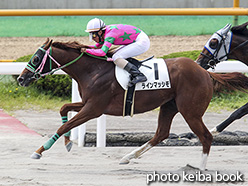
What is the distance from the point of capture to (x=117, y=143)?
7.23 meters

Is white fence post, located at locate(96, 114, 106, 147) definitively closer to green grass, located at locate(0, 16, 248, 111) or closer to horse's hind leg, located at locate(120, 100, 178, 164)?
horse's hind leg, located at locate(120, 100, 178, 164)

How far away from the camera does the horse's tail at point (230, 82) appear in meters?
6.14

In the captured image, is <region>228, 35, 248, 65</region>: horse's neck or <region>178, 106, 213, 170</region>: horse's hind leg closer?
<region>178, 106, 213, 170</region>: horse's hind leg

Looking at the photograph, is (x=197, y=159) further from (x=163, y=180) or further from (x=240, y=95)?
(x=240, y=95)

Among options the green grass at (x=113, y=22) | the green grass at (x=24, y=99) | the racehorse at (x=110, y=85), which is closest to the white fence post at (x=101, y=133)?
the racehorse at (x=110, y=85)

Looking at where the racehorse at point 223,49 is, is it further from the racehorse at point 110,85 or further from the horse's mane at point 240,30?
the racehorse at point 110,85

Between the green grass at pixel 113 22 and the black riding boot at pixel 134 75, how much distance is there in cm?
933

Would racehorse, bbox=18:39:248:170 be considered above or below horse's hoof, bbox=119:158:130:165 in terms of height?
above

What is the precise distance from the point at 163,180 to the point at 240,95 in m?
5.14

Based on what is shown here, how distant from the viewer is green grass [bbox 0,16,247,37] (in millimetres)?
15195

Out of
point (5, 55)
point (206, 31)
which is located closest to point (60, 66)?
point (5, 55)

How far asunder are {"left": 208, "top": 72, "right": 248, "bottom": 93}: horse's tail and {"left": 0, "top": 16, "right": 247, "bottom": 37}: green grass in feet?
Answer: 29.0

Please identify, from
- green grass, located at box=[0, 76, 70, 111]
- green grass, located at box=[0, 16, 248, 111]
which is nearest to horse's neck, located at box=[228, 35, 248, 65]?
green grass, located at box=[0, 76, 70, 111]

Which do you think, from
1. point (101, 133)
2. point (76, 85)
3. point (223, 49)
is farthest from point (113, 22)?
point (223, 49)
